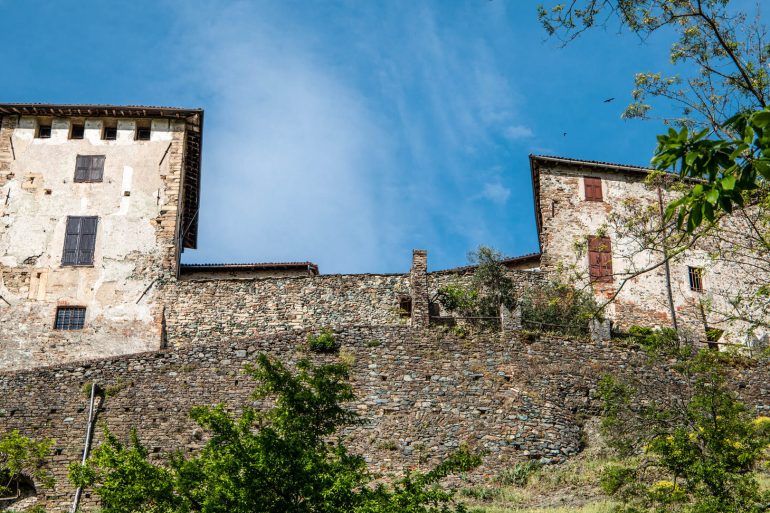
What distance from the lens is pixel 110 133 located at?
34.8 metres

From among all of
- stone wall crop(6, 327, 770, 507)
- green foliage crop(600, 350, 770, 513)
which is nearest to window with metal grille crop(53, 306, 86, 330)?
stone wall crop(6, 327, 770, 507)

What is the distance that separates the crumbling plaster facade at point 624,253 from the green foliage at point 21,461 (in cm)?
1763

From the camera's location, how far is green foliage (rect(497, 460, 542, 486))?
2236cm

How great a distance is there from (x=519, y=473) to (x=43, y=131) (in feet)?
74.0

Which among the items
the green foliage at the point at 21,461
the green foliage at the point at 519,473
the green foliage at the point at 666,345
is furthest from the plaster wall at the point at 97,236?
the green foliage at the point at 666,345

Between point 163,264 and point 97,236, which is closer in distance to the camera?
point 163,264

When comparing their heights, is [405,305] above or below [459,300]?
below

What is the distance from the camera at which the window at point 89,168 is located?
111ft

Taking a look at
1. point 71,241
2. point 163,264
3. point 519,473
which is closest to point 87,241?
point 71,241

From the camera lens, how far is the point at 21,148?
112ft

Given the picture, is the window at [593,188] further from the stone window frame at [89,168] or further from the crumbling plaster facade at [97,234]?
the stone window frame at [89,168]

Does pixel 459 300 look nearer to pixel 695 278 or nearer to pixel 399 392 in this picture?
pixel 399 392

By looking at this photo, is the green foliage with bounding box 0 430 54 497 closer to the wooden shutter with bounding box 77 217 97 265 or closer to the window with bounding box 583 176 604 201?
the wooden shutter with bounding box 77 217 97 265

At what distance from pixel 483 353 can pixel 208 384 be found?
7.73 m
